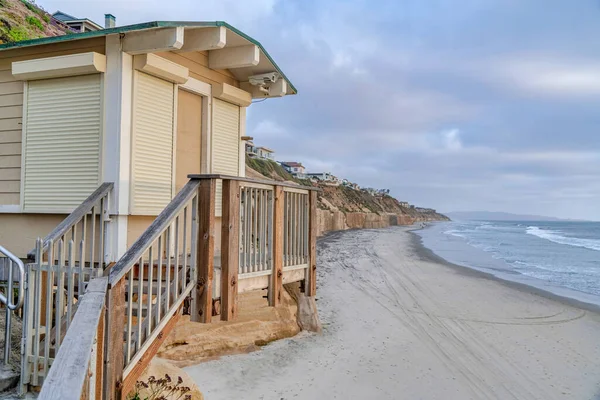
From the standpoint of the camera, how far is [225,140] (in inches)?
299

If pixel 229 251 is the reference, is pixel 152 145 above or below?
above

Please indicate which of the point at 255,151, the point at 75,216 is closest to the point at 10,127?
the point at 75,216

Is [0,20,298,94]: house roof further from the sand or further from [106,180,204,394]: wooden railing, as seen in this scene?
the sand

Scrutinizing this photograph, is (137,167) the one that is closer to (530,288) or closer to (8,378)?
(8,378)

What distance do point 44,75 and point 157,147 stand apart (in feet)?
5.59

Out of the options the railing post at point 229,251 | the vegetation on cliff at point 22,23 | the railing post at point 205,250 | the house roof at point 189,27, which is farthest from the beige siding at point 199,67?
the vegetation on cliff at point 22,23

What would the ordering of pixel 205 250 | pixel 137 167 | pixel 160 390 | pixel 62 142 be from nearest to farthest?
pixel 205 250, pixel 160 390, pixel 137 167, pixel 62 142

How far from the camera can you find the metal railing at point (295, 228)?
6.37 meters

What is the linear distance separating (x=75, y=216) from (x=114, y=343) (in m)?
1.88

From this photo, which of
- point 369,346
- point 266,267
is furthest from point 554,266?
point 266,267

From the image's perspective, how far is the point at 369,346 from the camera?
9969 millimetres

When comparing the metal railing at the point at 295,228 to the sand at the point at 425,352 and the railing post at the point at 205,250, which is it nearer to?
the railing post at the point at 205,250

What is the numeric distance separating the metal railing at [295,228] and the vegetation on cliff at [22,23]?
11473mm

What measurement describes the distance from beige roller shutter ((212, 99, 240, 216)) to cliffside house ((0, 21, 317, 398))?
10 centimetres
